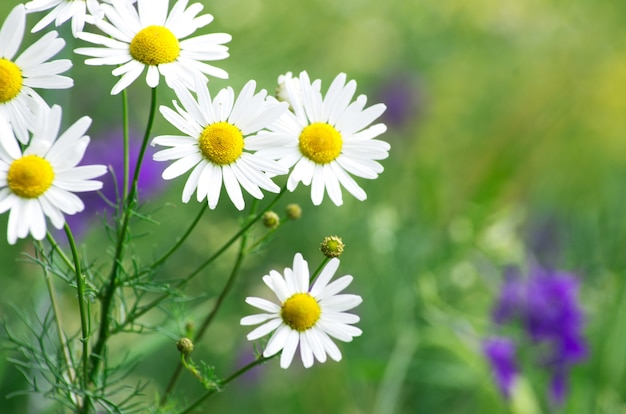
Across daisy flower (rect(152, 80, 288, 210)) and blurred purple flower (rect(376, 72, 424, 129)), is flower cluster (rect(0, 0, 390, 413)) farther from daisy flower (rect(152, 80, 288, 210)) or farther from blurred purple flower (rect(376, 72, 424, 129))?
blurred purple flower (rect(376, 72, 424, 129))

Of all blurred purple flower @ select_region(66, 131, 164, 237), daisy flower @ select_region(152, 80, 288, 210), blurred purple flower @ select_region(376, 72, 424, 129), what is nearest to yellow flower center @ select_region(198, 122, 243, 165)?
daisy flower @ select_region(152, 80, 288, 210)

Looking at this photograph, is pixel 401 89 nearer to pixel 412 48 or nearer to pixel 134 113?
pixel 412 48

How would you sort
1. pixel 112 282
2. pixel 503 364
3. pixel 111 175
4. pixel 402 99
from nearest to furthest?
pixel 112 282
pixel 503 364
pixel 111 175
pixel 402 99

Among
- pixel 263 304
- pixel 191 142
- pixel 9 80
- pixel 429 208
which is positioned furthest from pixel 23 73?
pixel 429 208

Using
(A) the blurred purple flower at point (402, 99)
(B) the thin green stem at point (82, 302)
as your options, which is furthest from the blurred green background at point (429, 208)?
(B) the thin green stem at point (82, 302)

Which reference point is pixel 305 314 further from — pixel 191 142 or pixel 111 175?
pixel 111 175

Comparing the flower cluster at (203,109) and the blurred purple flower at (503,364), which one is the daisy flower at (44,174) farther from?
the blurred purple flower at (503,364)

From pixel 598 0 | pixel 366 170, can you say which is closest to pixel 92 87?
pixel 366 170
